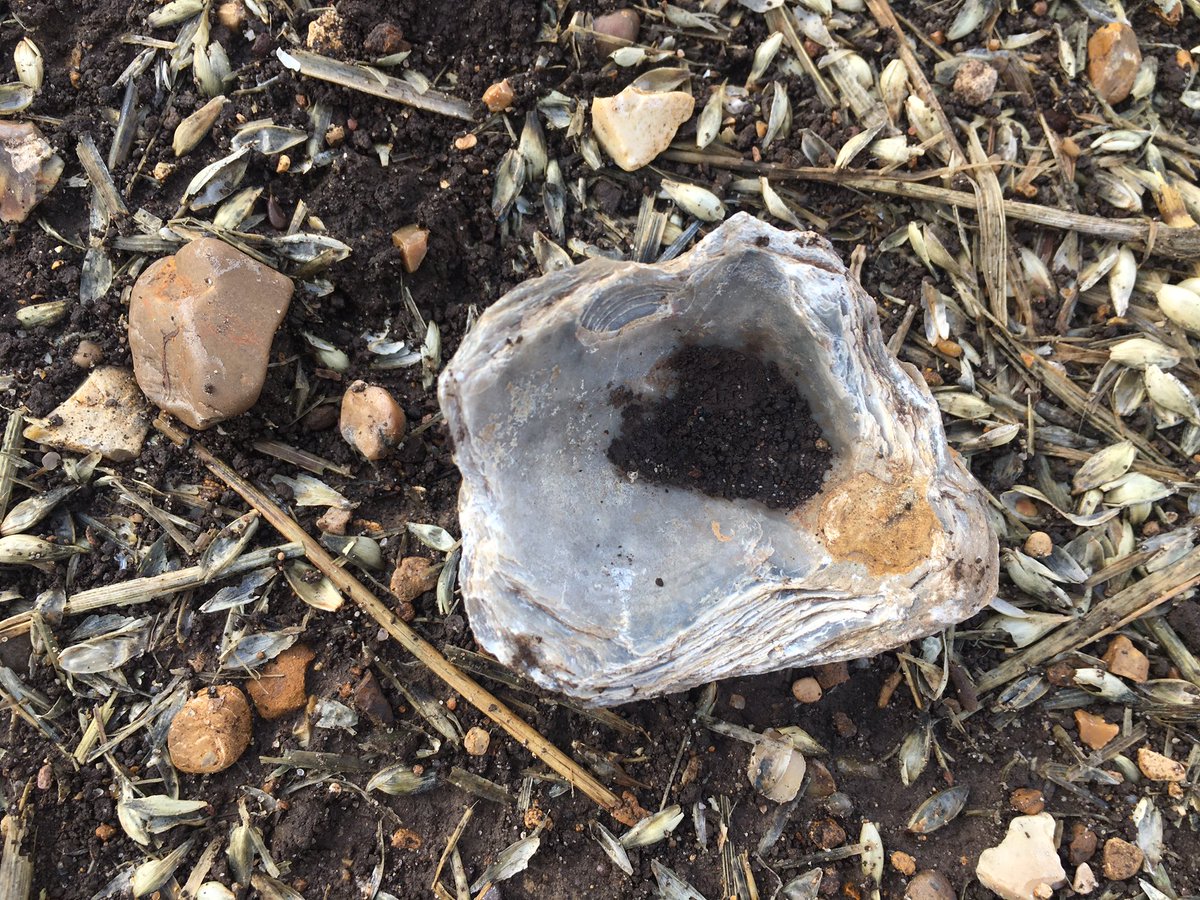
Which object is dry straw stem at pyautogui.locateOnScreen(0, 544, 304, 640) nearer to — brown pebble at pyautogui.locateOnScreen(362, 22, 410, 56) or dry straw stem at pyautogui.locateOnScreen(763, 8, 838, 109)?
brown pebble at pyautogui.locateOnScreen(362, 22, 410, 56)

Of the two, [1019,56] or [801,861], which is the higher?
[1019,56]

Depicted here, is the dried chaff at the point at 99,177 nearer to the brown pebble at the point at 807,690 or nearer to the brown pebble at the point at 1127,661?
the brown pebble at the point at 807,690

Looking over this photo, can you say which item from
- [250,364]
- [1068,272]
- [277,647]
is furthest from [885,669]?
[250,364]

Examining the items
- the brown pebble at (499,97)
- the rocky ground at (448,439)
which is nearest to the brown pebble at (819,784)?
the rocky ground at (448,439)

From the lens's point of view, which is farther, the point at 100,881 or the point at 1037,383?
the point at 1037,383

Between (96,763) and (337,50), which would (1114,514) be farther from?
(96,763)

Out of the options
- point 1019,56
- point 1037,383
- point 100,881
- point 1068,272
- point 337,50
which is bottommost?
point 100,881
